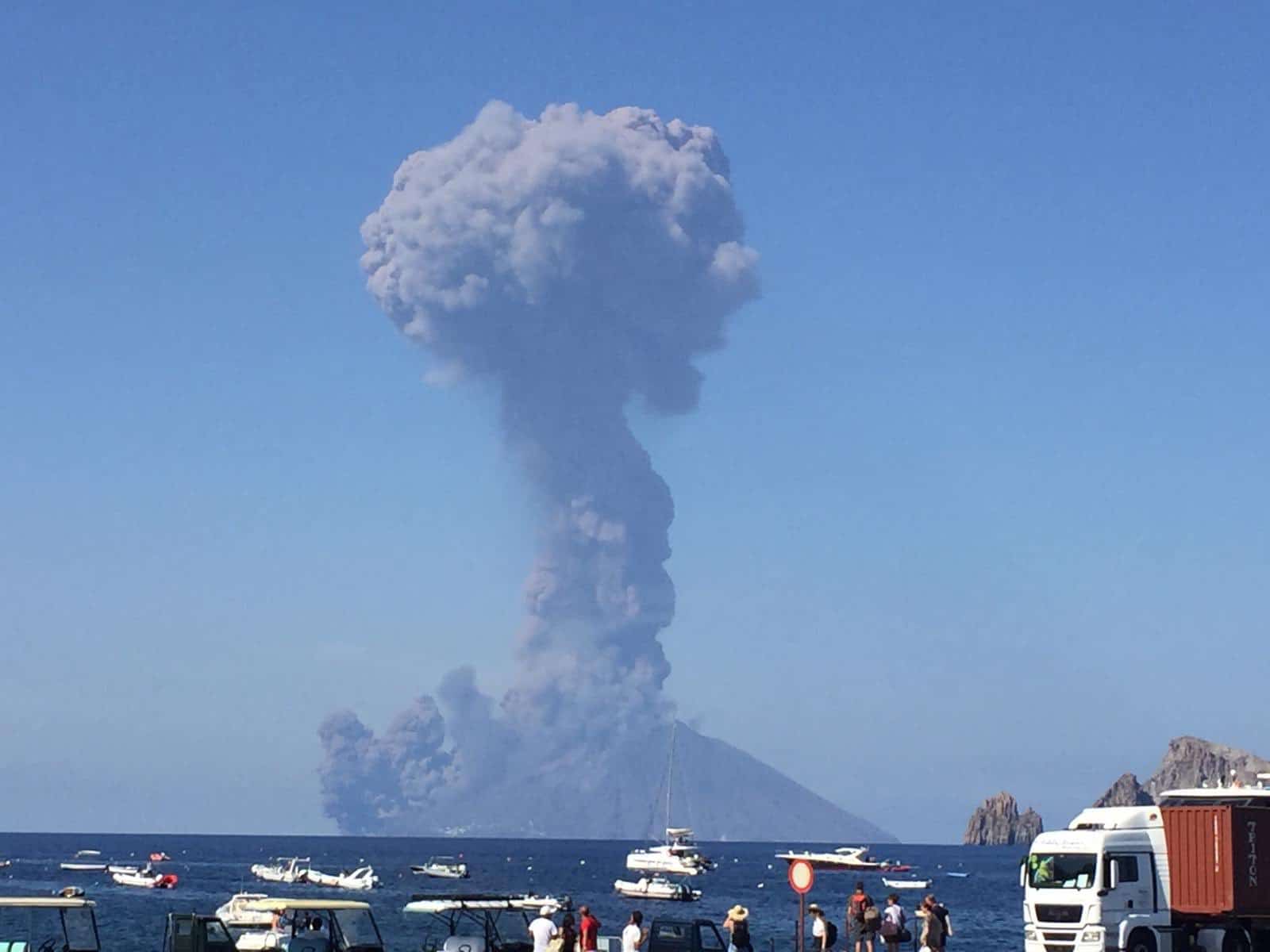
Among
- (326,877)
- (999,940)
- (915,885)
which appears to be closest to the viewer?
(999,940)

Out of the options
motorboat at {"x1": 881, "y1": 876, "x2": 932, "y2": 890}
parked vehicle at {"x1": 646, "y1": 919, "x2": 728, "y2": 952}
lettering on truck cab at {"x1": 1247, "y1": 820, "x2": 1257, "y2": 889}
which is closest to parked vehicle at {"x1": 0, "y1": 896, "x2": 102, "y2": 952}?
parked vehicle at {"x1": 646, "y1": 919, "x2": 728, "y2": 952}

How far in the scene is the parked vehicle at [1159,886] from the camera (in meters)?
44.2

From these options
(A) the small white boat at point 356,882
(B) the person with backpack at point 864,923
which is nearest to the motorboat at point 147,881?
(A) the small white boat at point 356,882

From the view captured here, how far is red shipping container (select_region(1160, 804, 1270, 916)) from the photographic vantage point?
44312 millimetres

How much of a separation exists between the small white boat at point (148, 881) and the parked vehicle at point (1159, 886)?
126837 mm

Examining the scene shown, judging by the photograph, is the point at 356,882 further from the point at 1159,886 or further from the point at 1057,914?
the point at 1159,886

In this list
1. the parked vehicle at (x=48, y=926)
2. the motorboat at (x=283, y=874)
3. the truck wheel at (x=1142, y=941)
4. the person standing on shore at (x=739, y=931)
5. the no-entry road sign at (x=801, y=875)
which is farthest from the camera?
the motorboat at (x=283, y=874)

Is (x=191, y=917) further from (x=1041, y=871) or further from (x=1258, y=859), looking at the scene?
(x=1258, y=859)

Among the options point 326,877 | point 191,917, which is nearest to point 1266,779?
point 191,917

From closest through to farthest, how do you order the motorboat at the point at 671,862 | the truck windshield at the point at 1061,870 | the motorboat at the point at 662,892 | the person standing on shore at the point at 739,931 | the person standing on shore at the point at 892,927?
the truck windshield at the point at 1061,870 → the person standing on shore at the point at 739,931 → the person standing on shore at the point at 892,927 → the motorboat at the point at 662,892 → the motorboat at the point at 671,862

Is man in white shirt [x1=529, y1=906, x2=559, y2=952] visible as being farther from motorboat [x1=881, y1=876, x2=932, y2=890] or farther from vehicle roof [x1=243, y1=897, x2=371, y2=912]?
motorboat [x1=881, y1=876, x2=932, y2=890]

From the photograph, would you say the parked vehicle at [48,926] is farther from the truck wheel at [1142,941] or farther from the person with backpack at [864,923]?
the truck wheel at [1142,941]

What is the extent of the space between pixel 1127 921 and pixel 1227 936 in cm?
275

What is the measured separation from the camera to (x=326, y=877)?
161m
